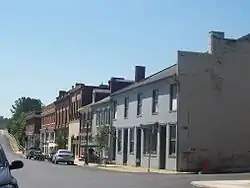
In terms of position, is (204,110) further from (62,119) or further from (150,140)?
(62,119)

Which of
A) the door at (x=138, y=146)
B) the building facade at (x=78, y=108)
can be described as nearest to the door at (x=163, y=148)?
the door at (x=138, y=146)

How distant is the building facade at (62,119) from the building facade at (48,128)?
3.07m

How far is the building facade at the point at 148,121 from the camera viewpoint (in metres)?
41.6

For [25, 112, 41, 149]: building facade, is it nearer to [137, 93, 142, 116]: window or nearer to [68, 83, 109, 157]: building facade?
[68, 83, 109, 157]: building facade

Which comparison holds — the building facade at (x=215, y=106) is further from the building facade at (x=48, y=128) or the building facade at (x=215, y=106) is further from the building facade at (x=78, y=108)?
the building facade at (x=48, y=128)

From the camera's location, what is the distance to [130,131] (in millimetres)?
51031

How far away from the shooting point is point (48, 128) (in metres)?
102

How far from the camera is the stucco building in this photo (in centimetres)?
4022

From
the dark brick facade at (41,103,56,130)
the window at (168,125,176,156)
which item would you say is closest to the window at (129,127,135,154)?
the window at (168,125,176,156)

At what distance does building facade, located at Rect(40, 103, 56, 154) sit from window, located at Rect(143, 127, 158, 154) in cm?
4869

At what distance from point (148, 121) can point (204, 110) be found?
6647 millimetres

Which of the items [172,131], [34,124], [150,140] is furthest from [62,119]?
[172,131]

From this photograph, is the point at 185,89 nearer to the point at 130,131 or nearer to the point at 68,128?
the point at 130,131

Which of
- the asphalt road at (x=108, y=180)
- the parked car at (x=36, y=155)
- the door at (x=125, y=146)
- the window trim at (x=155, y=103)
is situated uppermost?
the window trim at (x=155, y=103)
